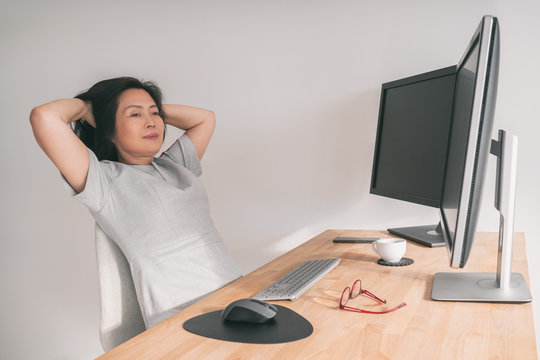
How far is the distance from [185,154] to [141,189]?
380mm

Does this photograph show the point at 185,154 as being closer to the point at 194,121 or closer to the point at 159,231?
the point at 194,121

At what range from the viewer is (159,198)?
157cm

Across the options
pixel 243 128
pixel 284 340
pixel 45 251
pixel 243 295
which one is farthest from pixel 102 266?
pixel 45 251

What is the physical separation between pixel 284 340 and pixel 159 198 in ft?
2.74

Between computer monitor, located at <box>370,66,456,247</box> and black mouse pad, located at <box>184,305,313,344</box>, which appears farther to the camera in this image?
computer monitor, located at <box>370,66,456,247</box>

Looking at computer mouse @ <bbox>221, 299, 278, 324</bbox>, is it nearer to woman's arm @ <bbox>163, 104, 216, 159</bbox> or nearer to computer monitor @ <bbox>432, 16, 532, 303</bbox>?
computer monitor @ <bbox>432, 16, 532, 303</bbox>

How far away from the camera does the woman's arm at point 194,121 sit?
1964 millimetres

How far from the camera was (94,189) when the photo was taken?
4.66 feet

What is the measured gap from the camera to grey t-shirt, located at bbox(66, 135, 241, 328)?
4.64 ft

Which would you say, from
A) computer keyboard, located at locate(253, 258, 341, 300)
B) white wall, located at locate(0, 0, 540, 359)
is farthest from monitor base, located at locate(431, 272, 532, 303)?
Result: white wall, located at locate(0, 0, 540, 359)

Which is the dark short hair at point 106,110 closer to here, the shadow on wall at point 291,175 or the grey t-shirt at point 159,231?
the grey t-shirt at point 159,231

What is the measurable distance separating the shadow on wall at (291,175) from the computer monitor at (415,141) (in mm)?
214

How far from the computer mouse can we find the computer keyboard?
5.4 inches

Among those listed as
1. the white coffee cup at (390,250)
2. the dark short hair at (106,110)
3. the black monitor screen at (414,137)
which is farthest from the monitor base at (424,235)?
the dark short hair at (106,110)
